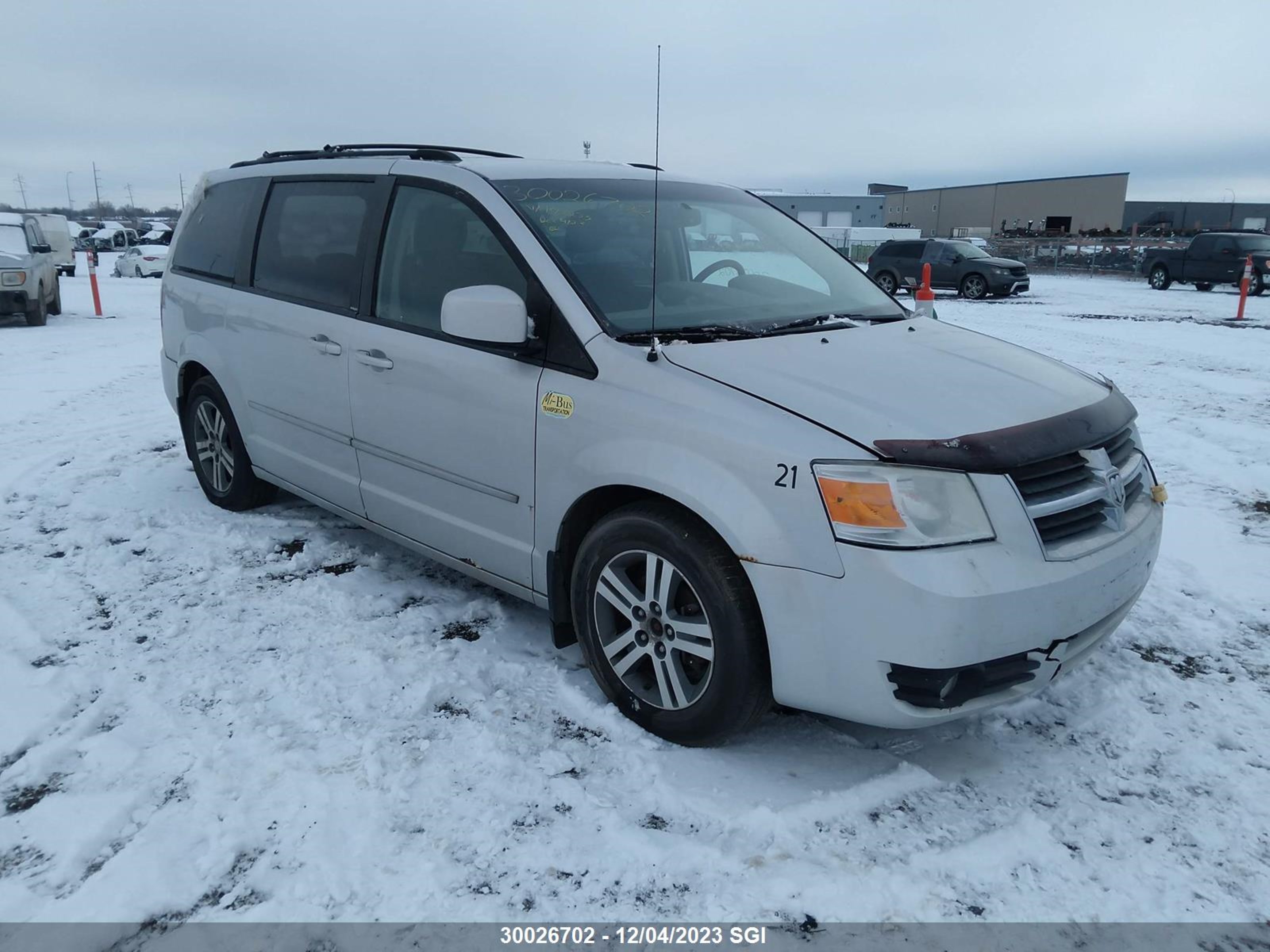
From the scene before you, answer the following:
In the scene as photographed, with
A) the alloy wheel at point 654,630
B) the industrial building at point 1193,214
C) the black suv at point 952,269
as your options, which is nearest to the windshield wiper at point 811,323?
the alloy wheel at point 654,630

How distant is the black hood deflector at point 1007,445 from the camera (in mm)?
2490

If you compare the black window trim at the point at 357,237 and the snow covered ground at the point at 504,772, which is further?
the black window trim at the point at 357,237

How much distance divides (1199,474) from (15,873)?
257 inches

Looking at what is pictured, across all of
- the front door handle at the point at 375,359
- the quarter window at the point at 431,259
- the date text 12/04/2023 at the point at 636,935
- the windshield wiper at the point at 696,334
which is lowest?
the date text 12/04/2023 at the point at 636,935

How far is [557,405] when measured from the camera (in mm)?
3094

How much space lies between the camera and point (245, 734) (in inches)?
118

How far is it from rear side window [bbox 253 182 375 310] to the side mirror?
42.6 inches

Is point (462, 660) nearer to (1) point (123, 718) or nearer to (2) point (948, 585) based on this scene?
(1) point (123, 718)

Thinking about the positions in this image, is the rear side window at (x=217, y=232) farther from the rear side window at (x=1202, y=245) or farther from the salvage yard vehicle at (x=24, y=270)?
the rear side window at (x=1202, y=245)

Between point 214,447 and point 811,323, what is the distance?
3676 millimetres

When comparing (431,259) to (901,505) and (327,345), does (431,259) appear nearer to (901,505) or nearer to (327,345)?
(327,345)

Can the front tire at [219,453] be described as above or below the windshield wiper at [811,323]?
below

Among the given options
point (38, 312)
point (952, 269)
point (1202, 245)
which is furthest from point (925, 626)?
point (1202, 245)

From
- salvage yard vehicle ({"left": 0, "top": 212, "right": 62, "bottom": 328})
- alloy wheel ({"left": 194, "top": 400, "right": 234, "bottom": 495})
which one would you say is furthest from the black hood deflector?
salvage yard vehicle ({"left": 0, "top": 212, "right": 62, "bottom": 328})
